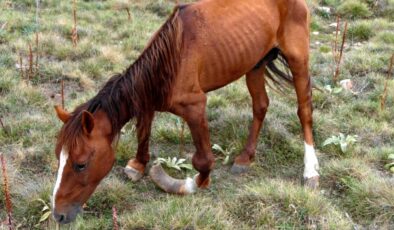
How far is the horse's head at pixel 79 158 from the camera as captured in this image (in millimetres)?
3305

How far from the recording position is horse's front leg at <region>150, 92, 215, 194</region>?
391cm

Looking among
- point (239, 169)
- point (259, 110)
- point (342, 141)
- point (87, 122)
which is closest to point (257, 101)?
point (259, 110)

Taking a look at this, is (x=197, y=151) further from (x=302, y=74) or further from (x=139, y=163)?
(x=302, y=74)

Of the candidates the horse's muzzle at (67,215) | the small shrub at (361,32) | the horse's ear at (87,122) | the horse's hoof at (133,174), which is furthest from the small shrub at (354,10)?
the horse's muzzle at (67,215)

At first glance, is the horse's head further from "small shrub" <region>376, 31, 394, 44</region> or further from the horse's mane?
"small shrub" <region>376, 31, 394, 44</region>

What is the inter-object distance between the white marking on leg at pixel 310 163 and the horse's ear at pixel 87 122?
79.7 inches

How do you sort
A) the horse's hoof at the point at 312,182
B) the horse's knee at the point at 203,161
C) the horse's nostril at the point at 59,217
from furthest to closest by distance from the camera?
the horse's hoof at the point at 312,182 → the horse's knee at the point at 203,161 → the horse's nostril at the point at 59,217

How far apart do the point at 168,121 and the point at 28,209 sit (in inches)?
73.3

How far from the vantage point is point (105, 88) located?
367 centimetres

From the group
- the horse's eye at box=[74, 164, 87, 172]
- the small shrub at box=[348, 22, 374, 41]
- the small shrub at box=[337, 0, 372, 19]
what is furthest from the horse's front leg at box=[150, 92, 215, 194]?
the small shrub at box=[337, 0, 372, 19]

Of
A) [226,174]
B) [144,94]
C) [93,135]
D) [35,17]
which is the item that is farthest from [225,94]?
[35,17]

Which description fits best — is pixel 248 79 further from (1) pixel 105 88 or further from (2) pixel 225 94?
(1) pixel 105 88

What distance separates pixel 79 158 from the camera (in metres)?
3.33

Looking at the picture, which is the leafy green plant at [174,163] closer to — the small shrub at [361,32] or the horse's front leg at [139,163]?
the horse's front leg at [139,163]
